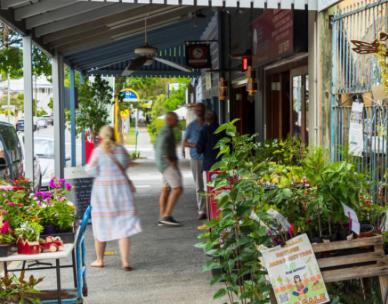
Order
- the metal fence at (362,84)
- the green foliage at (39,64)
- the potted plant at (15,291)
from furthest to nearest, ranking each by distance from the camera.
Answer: the green foliage at (39,64), the metal fence at (362,84), the potted plant at (15,291)

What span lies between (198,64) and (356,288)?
41.3ft

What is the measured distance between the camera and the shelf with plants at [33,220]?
4785mm

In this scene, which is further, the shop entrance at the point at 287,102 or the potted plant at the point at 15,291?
the shop entrance at the point at 287,102

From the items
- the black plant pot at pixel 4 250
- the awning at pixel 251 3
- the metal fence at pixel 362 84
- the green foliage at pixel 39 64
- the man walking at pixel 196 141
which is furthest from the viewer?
the green foliage at pixel 39 64

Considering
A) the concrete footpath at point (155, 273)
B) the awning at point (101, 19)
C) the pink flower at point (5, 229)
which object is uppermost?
the awning at point (101, 19)

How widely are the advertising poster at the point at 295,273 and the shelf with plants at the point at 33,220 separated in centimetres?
189

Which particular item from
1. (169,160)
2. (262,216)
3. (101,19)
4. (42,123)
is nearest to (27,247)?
(262,216)

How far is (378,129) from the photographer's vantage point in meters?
5.64

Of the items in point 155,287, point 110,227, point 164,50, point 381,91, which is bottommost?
point 155,287

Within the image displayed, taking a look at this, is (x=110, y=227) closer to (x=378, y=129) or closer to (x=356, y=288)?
(x=378, y=129)

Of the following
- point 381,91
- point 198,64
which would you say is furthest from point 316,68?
point 198,64

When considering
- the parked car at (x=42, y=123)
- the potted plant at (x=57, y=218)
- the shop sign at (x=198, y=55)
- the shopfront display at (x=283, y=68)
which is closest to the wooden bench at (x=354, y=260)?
the potted plant at (x=57, y=218)

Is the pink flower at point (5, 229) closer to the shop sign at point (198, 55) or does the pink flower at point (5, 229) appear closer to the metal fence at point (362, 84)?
the metal fence at point (362, 84)

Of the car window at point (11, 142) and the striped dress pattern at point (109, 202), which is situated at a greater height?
the car window at point (11, 142)
